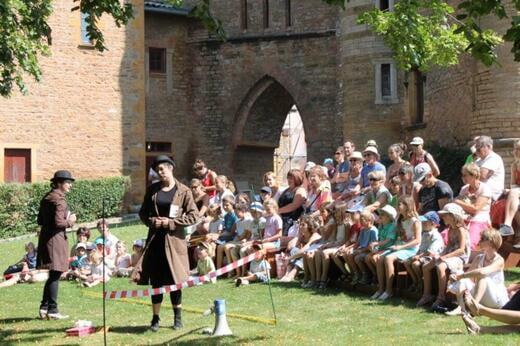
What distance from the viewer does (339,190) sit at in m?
16.4

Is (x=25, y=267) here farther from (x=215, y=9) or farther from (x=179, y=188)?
(x=215, y=9)

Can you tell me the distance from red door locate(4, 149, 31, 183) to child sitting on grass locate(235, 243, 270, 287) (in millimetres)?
18282

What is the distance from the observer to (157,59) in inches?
1553

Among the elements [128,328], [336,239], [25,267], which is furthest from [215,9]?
[128,328]

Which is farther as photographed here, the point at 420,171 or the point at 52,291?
the point at 420,171

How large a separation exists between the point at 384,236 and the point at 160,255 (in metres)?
3.28

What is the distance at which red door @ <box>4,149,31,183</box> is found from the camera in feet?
104

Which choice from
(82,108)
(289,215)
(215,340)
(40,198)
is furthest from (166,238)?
(82,108)

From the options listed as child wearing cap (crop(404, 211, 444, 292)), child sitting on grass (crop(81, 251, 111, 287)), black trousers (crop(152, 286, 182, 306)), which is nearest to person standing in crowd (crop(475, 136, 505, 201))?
child wearing cap (crop(404, 211, 444, 292))

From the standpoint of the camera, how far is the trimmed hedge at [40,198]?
29141mm

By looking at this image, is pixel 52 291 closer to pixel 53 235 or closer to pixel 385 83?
pixel 53 235

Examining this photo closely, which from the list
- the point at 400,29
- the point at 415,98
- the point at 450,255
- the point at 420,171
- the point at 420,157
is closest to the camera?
the point at 450,255

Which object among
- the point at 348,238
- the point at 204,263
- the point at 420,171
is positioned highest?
the point at 420,171

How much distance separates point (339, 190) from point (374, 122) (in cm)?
1470
